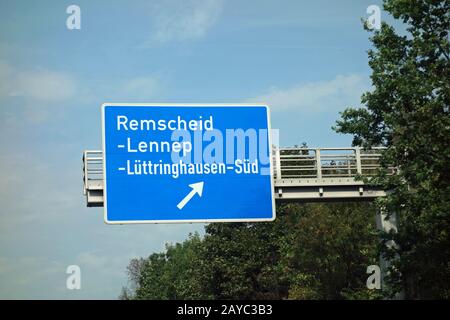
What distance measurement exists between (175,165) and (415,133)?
31.0ft

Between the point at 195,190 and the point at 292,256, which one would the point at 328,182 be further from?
the point at 292,256

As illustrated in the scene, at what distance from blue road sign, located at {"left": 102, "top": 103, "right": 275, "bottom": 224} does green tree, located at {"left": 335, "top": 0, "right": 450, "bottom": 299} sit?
6.32m

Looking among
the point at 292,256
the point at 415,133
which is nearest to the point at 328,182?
the point at 415,133

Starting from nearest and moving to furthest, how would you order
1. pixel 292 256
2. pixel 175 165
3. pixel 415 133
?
pixel 175 165 < pixel 415 133 < pixel 292 256

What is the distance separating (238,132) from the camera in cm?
2597

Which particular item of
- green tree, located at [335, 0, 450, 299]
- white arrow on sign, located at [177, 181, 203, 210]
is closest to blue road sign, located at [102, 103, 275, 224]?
white arrow on sign, located at [177, 181, 203, 210]

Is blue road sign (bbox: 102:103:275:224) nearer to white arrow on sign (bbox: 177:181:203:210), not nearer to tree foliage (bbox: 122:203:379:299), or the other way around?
white arrow on sign (bbox: 177:181:203:210)

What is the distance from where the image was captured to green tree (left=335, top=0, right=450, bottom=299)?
28550mm

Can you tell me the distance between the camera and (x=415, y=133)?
29312 mm

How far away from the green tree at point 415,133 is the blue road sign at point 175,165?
6318mm

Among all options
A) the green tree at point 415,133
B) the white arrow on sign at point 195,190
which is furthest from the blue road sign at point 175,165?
the green tree at point 415,133

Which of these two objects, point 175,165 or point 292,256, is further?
point 292,256
